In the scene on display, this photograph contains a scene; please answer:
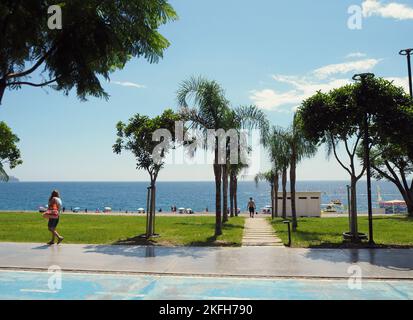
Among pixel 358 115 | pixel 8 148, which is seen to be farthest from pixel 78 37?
pixel 8 148

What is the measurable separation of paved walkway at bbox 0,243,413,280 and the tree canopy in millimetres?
4476

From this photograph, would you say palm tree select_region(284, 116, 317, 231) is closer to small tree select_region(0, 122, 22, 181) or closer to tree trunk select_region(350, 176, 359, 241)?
tree trunk select_region(350, 176, 359, 241)

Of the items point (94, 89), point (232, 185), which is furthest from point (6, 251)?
point (232, 185)

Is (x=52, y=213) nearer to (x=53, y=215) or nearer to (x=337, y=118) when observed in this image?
(x=53, y=215)

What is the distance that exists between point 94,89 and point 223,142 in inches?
301

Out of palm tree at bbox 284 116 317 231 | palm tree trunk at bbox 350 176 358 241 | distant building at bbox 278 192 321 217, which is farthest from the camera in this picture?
distant building at bbox 278 192 321 217

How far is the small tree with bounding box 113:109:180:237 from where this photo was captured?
49.4ft

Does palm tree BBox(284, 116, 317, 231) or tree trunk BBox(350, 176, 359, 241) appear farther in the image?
palm tree BBox(284, 116, 317, 231)

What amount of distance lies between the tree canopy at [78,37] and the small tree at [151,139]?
6070mm

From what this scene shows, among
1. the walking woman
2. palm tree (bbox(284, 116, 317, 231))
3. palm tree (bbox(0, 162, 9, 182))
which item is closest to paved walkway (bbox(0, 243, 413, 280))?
the walking woman

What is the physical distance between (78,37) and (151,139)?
7.28 meters

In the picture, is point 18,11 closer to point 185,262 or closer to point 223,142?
point 185,262
